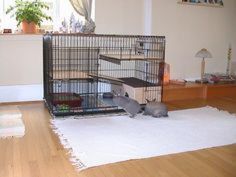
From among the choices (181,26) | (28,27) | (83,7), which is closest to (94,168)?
(28,27)

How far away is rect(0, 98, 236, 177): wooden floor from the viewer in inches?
83.7

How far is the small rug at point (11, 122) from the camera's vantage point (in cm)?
288

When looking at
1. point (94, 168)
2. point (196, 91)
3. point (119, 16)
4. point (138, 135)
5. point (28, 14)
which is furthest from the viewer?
point (196, 91)

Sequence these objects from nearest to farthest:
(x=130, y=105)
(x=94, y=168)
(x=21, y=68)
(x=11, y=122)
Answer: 1. (x=94, y=168)
2. (x=11, y=122)
3. (x=130, y=105)
4. (x=21, y=68)

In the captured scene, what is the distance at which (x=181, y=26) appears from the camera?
189 inches

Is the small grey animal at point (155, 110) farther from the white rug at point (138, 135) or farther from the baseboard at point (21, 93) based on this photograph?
the baseboard at point (21, 93)

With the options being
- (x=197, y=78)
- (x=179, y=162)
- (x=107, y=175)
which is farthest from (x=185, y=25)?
(x=107, y=175)

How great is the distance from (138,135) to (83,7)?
7.42 ft

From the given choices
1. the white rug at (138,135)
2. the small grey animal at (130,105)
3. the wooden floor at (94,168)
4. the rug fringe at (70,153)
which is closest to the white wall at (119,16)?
the small grey animal at (130,105)

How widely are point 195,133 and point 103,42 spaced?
2002 millimetres

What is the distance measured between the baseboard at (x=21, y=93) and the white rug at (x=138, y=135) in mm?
1063

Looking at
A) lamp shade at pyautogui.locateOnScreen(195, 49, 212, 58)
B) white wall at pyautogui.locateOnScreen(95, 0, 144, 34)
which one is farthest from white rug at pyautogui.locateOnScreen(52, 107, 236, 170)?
white wall at pyautogui.locateOnScreen(95, 0, 144, 34)

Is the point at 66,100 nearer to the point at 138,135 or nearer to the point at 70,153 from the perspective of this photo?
the point at 138,135

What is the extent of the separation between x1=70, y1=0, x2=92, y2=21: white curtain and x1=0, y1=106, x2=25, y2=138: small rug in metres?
1.61
